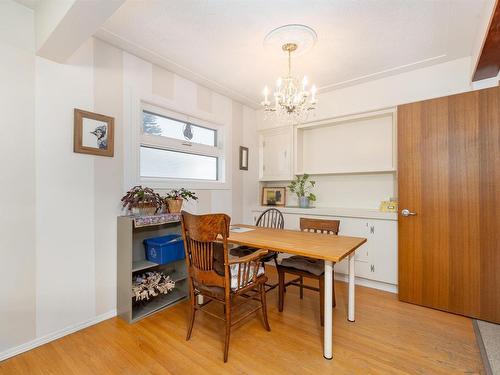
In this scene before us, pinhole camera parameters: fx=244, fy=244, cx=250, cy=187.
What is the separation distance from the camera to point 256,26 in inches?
81.5

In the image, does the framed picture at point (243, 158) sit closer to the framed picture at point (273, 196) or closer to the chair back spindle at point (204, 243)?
the framed picture at point (273, 196)

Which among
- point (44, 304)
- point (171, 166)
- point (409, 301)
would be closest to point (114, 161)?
point (171, 166)

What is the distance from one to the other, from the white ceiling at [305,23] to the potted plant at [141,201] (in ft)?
4.63

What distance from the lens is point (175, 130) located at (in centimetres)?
301

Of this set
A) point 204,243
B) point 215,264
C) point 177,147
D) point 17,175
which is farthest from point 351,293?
point 17,175

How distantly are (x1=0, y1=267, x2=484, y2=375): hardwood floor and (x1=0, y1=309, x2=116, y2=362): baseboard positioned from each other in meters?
0.05

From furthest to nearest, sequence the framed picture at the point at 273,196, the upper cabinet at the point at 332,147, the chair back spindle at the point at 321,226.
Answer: the framed picture at the point at 273,196
the upper cabinet at the point at 332,147
the chair back spindle at the point at 321,226

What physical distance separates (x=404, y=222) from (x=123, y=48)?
339 centimetres

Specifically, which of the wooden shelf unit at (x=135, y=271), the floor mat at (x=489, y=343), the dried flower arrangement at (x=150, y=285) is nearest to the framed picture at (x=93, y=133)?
the wooden shelf unit at (x=135, y=271)

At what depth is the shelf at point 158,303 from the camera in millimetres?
2289

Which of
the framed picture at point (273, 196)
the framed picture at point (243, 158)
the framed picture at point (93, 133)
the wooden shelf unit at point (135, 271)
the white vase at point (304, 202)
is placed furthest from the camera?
the framed picture at point (273, 196)

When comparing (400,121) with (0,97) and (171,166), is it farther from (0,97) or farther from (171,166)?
(0,97)

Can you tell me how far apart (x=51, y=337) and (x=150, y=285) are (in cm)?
79

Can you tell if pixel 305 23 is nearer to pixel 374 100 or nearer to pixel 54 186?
pixel 374 100
